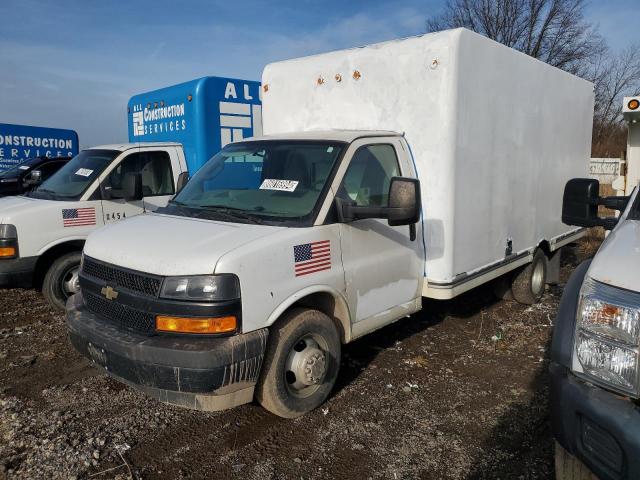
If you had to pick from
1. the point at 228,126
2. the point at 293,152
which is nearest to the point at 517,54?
the point at 293,152

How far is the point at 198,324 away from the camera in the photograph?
3207mm

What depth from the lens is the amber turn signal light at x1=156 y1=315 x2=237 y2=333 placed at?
3.20 m

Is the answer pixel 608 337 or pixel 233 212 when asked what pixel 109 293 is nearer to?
pixel 233 212

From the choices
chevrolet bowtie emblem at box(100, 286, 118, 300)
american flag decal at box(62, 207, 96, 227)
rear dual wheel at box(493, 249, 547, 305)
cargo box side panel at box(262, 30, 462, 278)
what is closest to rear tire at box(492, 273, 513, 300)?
rear dual wheel at box(493, 249, 547, 305)

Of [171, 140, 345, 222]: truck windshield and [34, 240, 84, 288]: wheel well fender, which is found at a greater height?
[171, 140, 345, 222]: truck windshield

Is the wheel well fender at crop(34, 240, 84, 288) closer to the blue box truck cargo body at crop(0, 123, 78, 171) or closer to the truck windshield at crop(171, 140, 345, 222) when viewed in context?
the truck windshield at crop(171, 140, 345, 222)

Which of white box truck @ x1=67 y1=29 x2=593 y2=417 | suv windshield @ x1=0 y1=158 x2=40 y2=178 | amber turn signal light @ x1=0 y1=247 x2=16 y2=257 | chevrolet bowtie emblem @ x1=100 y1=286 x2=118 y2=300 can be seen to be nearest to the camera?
white box truck @ x1=67 y1=29 x2=593 y2=417

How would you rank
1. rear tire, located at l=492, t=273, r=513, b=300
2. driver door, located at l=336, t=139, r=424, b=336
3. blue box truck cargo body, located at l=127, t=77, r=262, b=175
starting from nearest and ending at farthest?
driver door, located at l=336, t=139, r=424, b=336 → rear tire, located at l=492, t=273, r=513, b=300 → blue box truck cargo body, located at l=127, t=77, r=262, b=175

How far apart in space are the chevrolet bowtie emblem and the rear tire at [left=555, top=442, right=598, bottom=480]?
2788 millimetres

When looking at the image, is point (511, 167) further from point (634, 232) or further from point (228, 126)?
point (228, 126)

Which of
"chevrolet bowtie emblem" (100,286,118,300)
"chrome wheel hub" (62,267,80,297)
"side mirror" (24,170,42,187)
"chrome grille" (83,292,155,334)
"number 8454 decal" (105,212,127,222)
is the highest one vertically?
"side mirror" (24,170,42,187)

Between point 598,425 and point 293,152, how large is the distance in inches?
116

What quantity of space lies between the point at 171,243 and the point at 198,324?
1.94 ft

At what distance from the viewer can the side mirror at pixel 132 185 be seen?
244 inches
